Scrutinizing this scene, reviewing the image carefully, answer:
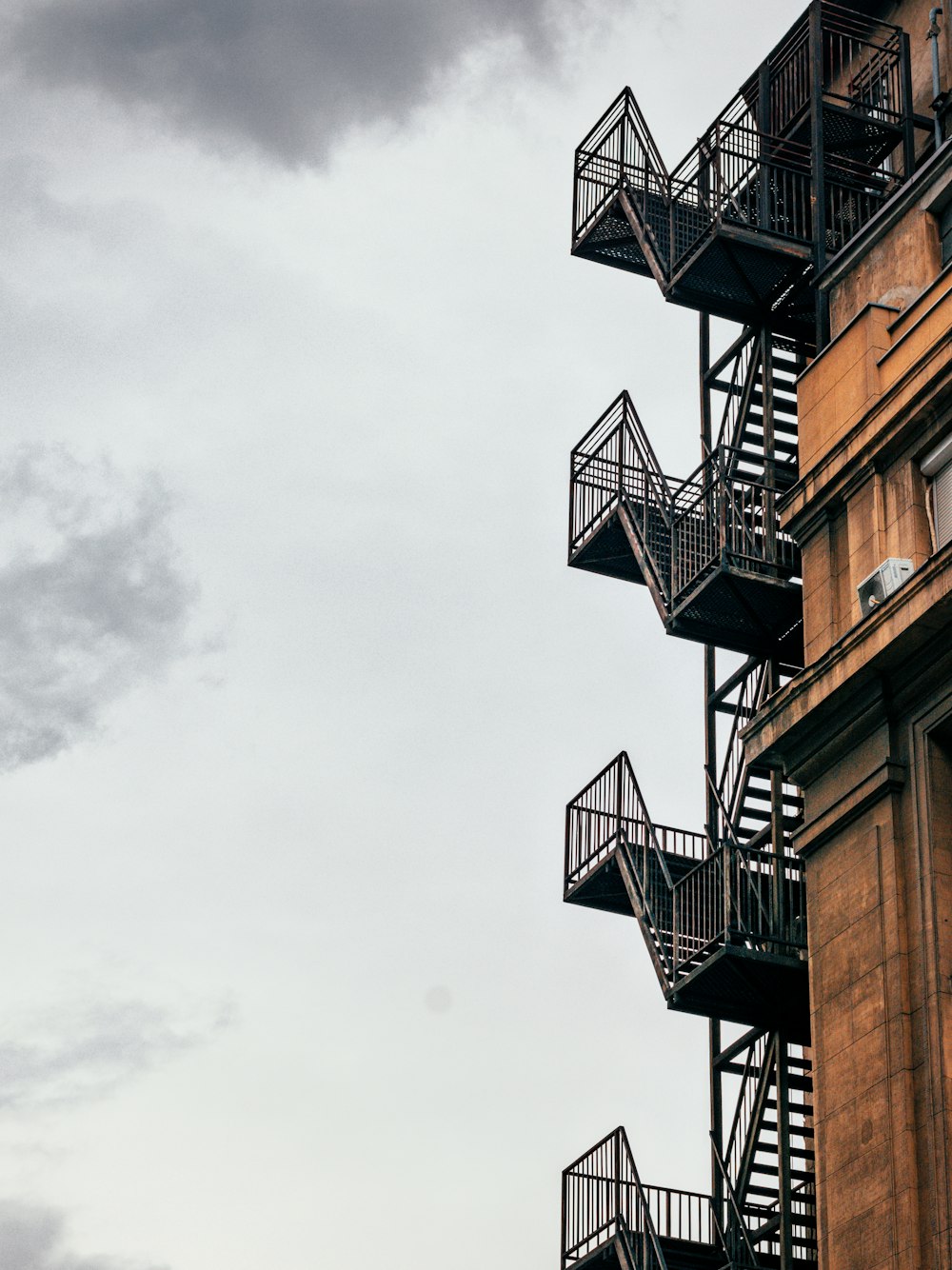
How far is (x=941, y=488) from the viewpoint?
32.2 metres

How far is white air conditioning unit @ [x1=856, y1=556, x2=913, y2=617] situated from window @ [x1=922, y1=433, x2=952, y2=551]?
20.3 inches

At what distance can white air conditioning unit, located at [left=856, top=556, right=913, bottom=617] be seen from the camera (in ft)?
104

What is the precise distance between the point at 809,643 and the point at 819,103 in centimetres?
1029

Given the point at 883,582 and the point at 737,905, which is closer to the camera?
the point at 883,582

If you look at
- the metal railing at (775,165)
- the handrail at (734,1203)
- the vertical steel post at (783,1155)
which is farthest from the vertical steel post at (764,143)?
the handrail at (734,1203)

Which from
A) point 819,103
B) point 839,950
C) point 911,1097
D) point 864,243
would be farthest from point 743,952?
point 819,103

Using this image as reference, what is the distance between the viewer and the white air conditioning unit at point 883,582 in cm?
3175

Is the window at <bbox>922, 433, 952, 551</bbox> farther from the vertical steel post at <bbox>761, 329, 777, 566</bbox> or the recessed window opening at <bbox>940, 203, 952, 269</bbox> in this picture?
the vertical steel post at <bbox>761, 329, 777, 566</bbox>

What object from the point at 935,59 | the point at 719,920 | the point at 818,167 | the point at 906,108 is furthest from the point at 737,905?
the point at 935,59

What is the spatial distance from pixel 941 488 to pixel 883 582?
1.33 metres

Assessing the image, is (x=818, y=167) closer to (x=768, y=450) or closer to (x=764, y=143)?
(x=764, y=143)

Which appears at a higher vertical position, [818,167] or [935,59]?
[935,59]

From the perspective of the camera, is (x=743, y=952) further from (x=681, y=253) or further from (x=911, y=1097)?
(x=681, y=253)

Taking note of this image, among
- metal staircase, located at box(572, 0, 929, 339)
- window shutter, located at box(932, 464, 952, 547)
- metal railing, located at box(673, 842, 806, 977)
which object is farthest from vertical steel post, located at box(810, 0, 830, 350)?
metal railing, located at box(673, 842, 806, 977)
